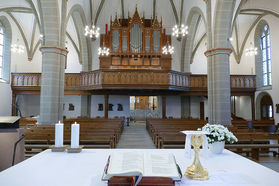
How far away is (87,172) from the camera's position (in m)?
1.68

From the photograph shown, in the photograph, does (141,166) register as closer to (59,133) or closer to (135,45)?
(59,133)

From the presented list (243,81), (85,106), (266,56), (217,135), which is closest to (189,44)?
(243,81)

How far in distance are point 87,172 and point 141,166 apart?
0.54 metres

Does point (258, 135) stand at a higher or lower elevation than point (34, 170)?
lower

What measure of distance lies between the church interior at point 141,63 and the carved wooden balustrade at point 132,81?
8 centimetres

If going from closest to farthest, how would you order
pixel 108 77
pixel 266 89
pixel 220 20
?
pixel 220 20 → pixel 108 77 → pixel 266 89

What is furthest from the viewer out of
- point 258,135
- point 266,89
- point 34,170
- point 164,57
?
point 164,57

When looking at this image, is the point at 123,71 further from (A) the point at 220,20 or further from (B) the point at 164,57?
(A) the point at 220,20

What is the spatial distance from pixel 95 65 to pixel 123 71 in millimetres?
6006

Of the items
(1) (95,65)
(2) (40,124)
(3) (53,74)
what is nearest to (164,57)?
(1) (95,65)

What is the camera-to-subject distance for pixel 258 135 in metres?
7.17

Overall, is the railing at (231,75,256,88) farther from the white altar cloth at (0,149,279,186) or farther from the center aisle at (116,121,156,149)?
the white altar cloth at (0,149,279,186)

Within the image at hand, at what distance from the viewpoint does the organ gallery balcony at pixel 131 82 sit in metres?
15.4

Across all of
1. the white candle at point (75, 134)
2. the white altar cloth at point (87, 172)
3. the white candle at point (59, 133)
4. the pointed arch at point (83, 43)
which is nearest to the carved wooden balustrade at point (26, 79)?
the pointed arch at point (83, 43)
